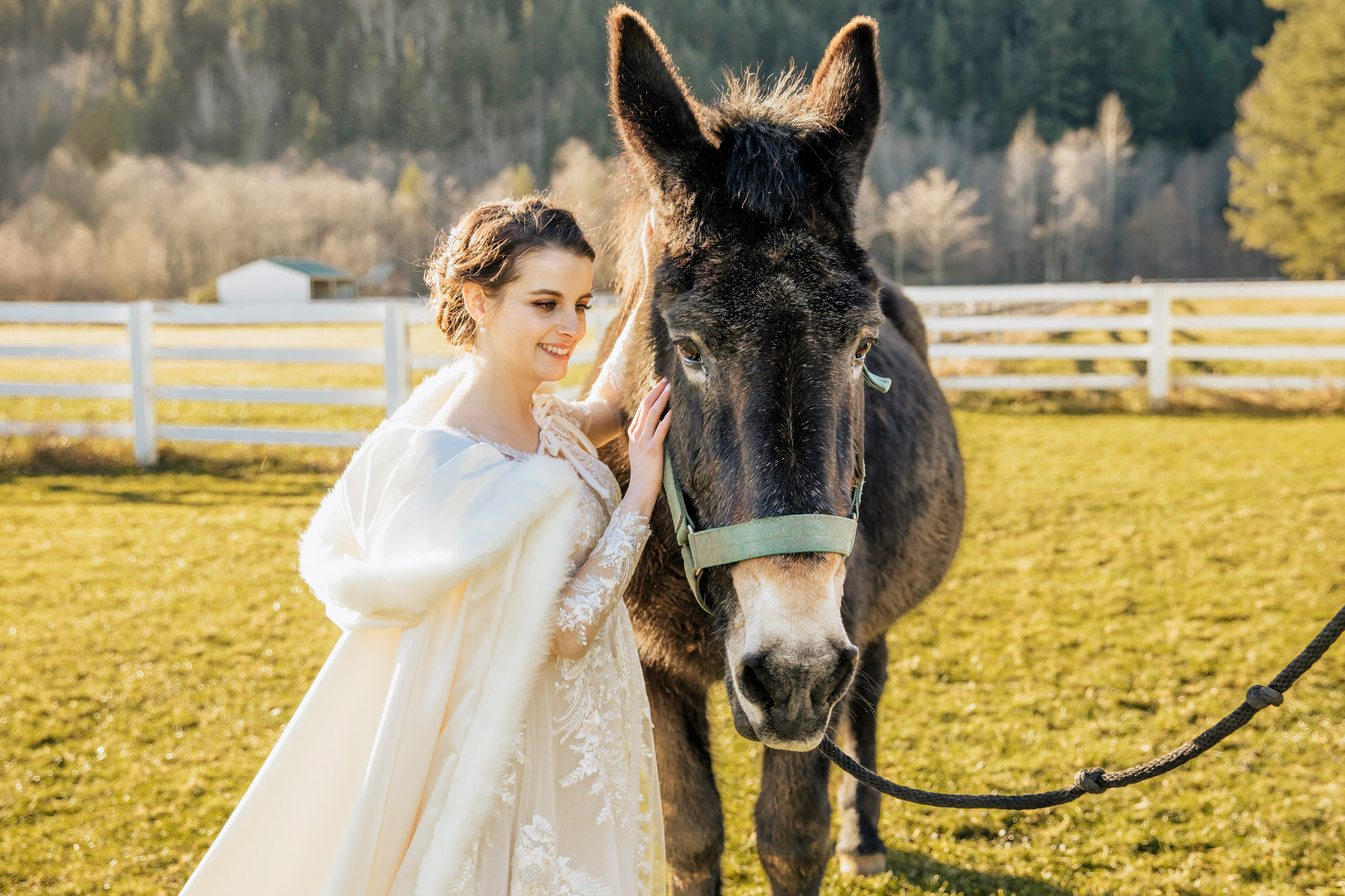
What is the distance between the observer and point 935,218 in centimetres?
5012

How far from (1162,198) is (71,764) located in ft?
218

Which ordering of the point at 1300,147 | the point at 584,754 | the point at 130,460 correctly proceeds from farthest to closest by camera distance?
the point at 1300,147 < the point at 130,460 < the point at 584,754

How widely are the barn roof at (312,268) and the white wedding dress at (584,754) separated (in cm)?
4675

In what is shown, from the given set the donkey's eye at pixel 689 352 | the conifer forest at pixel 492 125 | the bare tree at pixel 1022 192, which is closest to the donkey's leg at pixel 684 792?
the donkey's eye at pixel 689 352

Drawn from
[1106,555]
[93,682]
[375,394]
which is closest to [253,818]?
[93,682]

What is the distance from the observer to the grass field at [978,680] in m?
3.12

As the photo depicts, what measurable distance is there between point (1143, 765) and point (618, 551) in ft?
4.33

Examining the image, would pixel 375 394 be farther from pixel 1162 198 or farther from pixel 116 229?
pixel 1162 198

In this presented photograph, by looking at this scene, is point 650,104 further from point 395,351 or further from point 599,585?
point 395,351

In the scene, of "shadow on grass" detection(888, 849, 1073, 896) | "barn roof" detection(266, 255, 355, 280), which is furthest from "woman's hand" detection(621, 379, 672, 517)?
"barn roof" detection(266, 255, 355, 280)

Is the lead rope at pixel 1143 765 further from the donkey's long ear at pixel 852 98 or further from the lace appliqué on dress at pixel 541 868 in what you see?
the donkey's long ear at pixel 852 98

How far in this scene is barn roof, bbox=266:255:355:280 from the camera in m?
44.2

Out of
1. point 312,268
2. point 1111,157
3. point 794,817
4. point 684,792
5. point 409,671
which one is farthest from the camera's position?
point 1111,157

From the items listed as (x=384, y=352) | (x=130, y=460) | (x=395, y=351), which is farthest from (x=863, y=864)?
(x=130, y=460)
